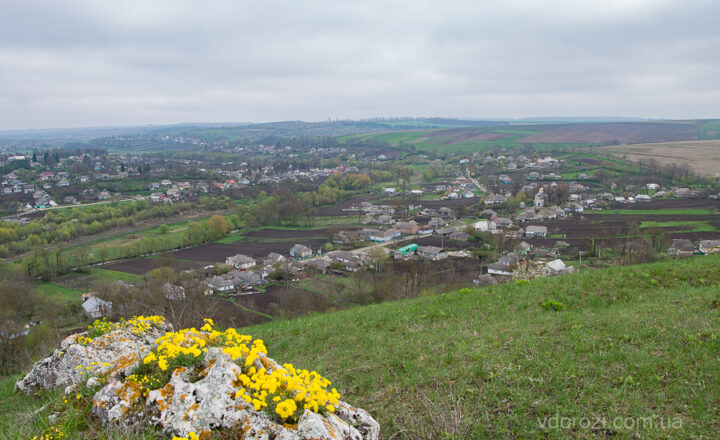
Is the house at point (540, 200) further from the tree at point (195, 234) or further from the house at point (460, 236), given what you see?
the tree at point (195, 234)

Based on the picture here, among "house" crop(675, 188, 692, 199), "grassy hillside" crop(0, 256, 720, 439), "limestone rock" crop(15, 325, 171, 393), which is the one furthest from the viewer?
"house" crop(675, 188, 692, 199)

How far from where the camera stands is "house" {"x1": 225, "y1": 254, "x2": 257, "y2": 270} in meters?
46.2

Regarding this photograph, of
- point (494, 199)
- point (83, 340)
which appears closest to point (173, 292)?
point (83, 340)

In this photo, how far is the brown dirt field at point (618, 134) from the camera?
487 ft

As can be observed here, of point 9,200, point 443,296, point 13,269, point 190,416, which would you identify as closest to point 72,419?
point 190,416

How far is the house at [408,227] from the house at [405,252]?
7.89 m

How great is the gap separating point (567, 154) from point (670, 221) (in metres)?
76.6

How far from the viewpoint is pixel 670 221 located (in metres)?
49.5

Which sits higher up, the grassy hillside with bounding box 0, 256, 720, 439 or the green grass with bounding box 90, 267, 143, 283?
the grassy hillside with bounding box 0, 256, 720, 439

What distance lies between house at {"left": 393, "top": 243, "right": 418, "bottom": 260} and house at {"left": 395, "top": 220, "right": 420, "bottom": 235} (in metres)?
7.89

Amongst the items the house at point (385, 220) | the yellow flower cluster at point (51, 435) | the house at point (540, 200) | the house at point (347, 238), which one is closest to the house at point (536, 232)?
the house at point (540, 200)

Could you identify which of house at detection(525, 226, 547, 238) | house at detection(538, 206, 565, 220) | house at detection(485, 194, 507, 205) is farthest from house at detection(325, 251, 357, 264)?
house at detection(485, 194, 507, 205)

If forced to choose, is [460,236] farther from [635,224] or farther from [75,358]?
[75,358]

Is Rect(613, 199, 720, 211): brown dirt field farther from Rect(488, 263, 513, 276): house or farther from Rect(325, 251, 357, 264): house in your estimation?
Rect(325, 251, 357, 264): house
